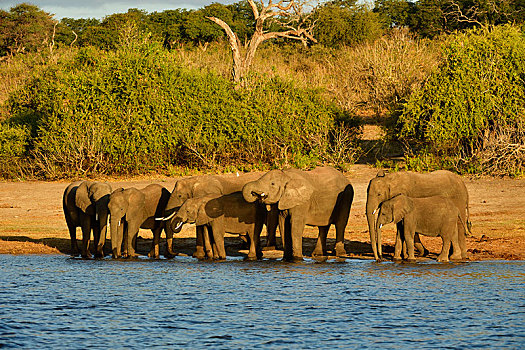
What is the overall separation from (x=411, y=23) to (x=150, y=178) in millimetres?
37120

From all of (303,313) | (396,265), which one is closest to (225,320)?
(303,313)

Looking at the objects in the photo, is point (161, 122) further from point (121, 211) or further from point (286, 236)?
point (286, 236)

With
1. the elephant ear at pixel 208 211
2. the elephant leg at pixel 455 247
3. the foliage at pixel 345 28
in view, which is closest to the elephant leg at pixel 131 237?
the elephant ear at pixel 208 211

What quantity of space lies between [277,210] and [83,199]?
13.1ft

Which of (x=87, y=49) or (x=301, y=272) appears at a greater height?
(x=87, y=49)

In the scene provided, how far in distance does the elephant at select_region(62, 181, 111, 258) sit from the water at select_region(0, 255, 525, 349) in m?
0.57

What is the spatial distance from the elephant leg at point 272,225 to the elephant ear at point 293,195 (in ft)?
2.45

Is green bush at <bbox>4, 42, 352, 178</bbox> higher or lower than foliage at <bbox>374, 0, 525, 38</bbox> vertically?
lower

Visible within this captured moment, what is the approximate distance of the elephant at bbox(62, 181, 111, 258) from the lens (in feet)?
52.9

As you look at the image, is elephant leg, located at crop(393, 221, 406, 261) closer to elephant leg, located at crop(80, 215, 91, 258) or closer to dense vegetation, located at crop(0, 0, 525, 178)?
elephant leg, located at crop(80, 215, 91, 258)

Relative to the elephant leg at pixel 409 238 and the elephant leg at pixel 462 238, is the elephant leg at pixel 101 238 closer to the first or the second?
the elephant leg at pixel 409 238

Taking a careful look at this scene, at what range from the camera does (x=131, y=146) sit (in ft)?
86.9

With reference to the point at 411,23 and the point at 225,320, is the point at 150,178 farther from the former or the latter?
the point at 411,23

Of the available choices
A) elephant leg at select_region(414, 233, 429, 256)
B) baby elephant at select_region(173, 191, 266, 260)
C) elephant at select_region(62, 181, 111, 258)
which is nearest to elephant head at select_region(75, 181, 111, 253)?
elephant at select_region(62, 181, 111, 258)
